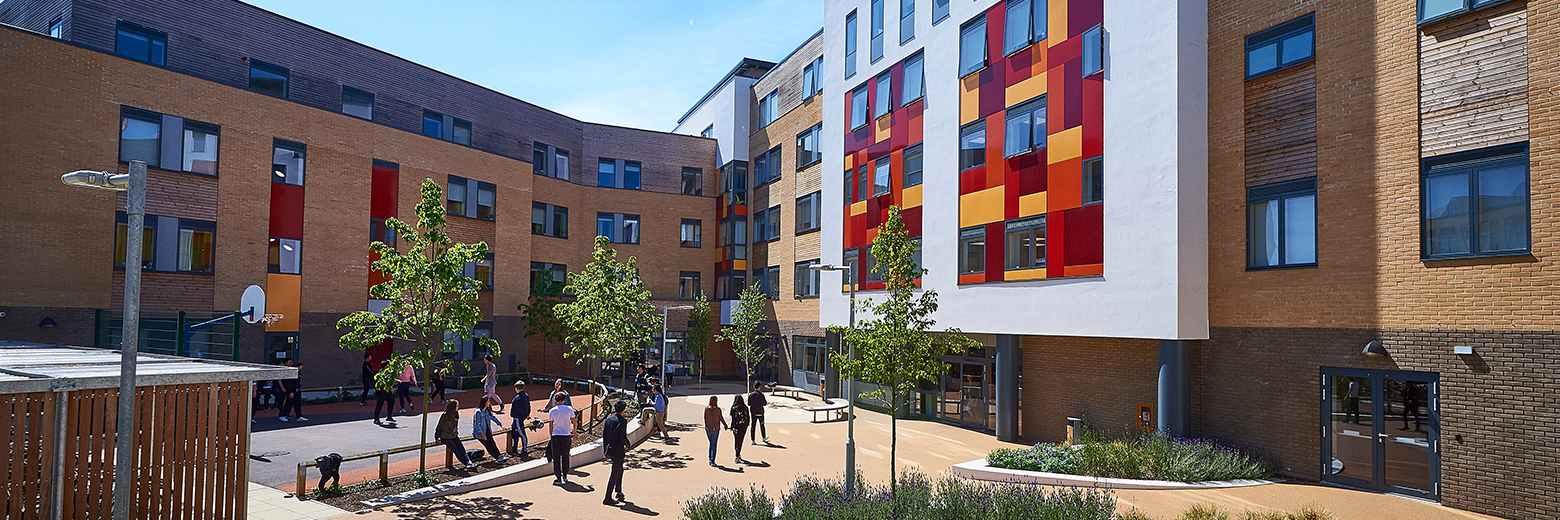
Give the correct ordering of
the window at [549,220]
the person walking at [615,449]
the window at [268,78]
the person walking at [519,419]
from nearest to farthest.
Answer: the person walking at [615,449] < the person walking at [519,419] < the window at [268,78] < the window at [549,220]

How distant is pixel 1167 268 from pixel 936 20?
445 inches

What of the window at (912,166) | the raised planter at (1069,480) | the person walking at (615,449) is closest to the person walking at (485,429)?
the person walking at (615,449)

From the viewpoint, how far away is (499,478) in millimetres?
15844

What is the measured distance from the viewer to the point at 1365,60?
15531 mm

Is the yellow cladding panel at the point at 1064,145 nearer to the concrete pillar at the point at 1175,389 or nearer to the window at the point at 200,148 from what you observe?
the concrete pillar at the point at 1175,389

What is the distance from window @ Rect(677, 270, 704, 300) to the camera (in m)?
45.1

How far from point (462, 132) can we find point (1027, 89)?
26.0 metres

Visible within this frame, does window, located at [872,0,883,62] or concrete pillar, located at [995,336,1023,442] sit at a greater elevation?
window, located at [872,0,883,62]

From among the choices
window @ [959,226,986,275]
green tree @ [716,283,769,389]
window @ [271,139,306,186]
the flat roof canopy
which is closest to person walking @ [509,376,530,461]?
the flat roof canopy

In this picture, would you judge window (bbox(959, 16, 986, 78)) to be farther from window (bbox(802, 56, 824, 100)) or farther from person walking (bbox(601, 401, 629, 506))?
person walking (bbox(601, 401, 629, 506))

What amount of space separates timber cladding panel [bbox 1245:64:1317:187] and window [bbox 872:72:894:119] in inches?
474

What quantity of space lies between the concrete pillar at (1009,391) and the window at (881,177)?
7092mm

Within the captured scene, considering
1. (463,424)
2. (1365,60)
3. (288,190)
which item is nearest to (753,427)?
(463,424)

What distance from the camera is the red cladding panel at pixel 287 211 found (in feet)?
95.2
